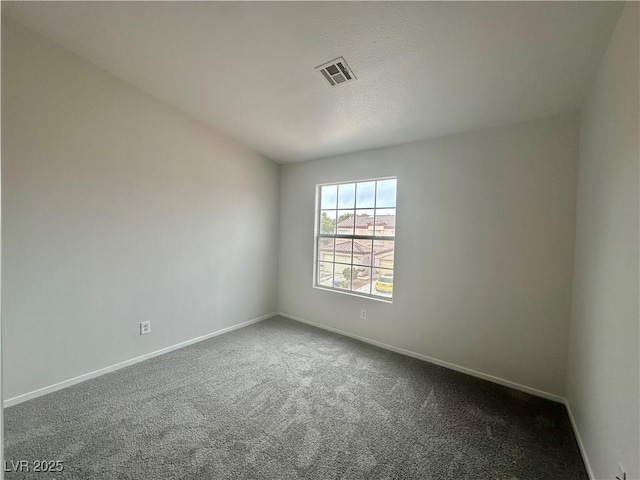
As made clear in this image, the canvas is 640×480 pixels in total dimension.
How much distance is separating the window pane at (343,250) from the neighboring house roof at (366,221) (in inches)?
8.3

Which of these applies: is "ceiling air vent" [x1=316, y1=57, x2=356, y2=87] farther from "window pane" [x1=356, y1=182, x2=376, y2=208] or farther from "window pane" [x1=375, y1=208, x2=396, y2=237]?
"window pane" [x1=375, y1=208, x2=396, y2=237]

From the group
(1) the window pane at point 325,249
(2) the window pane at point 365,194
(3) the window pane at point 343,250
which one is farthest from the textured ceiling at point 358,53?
(1) the window pane at point 325,249

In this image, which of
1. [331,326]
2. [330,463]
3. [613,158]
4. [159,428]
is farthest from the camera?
[331,326]

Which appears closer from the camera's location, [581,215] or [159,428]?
[159,428]

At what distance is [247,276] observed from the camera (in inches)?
145

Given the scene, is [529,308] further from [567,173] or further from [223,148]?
[223,148]

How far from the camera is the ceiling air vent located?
1916mm

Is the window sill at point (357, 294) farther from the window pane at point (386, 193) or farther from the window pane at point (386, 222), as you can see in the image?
the window pane at point (386, 193)

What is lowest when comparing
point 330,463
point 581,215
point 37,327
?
point 330,463

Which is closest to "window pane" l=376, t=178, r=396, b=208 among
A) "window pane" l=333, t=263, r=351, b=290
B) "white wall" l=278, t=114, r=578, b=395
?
"white wall" l=278, t=114, r=578, b=395

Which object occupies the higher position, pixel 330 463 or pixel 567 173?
pixel 567 173

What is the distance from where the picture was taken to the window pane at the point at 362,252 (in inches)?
130

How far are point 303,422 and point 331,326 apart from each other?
5.55ft

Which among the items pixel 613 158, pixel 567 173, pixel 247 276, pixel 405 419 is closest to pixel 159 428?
pixel 405 419
